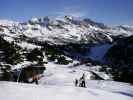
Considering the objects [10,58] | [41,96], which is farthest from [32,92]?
[10,58]

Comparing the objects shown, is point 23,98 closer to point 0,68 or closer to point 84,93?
point 84,93

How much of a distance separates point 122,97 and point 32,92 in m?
10.9

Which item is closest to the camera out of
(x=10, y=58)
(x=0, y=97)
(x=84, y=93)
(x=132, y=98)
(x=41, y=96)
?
(x=0, y=97)

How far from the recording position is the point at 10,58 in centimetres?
13250

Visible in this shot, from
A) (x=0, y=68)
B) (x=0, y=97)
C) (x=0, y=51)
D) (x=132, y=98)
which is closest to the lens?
(x=0, y=97)

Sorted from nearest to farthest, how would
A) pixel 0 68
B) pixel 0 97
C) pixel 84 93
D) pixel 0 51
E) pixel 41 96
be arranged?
pixel 0 97 < pixel 41 96 < pixel 84 93 < pixel 0 68 < pixel 0 51

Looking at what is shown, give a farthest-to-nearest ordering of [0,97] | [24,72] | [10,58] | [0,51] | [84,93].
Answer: [0,51] → [10,58] → [24,72] → [84,93] → [0,97]

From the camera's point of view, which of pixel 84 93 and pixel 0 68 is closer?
pixel 84 93

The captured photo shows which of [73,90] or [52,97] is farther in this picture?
[73,90]

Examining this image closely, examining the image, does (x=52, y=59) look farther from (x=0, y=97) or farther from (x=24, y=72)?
(x=0, y=97)

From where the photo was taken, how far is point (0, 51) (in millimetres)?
159500

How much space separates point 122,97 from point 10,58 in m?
105

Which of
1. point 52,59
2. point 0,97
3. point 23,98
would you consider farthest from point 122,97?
point 52,59

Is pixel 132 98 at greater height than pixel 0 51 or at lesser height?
lesser
